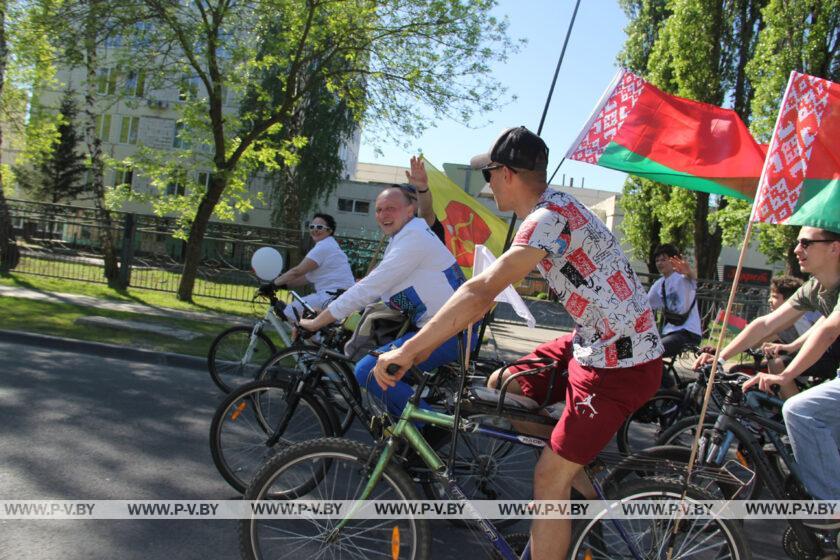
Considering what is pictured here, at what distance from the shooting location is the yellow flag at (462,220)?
7559mm

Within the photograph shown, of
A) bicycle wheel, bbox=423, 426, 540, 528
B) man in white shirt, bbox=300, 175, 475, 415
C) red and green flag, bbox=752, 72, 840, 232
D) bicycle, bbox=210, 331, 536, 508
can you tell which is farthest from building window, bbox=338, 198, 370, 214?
bicycle wheel, bbox=423, 426, 540, 528

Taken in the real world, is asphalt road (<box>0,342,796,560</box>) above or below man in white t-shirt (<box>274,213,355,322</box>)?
below

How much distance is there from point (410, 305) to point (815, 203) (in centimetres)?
288

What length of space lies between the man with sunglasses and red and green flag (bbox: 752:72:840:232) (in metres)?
0.31

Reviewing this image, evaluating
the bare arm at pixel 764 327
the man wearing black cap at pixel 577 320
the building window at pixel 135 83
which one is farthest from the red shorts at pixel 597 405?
the building window at pixel 135 83

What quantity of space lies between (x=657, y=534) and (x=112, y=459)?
3518 mm

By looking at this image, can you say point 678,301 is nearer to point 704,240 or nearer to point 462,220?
point 462,220

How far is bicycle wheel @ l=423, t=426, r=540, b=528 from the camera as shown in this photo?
10.6 ft

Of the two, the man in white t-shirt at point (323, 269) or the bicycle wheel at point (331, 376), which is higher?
the man in white t-shirt at point (323, 269)

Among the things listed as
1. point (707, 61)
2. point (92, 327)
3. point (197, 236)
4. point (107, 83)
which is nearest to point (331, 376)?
point (92, 327)

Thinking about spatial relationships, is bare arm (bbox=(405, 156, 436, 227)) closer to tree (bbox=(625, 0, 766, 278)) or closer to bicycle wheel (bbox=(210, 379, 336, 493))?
bicycle wheel (bbox=(210, 379, 336, 493))

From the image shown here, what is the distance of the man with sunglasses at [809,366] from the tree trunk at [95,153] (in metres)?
13.6

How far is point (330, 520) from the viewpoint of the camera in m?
3.02

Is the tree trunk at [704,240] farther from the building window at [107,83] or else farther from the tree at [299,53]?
the building window at [107,83]
